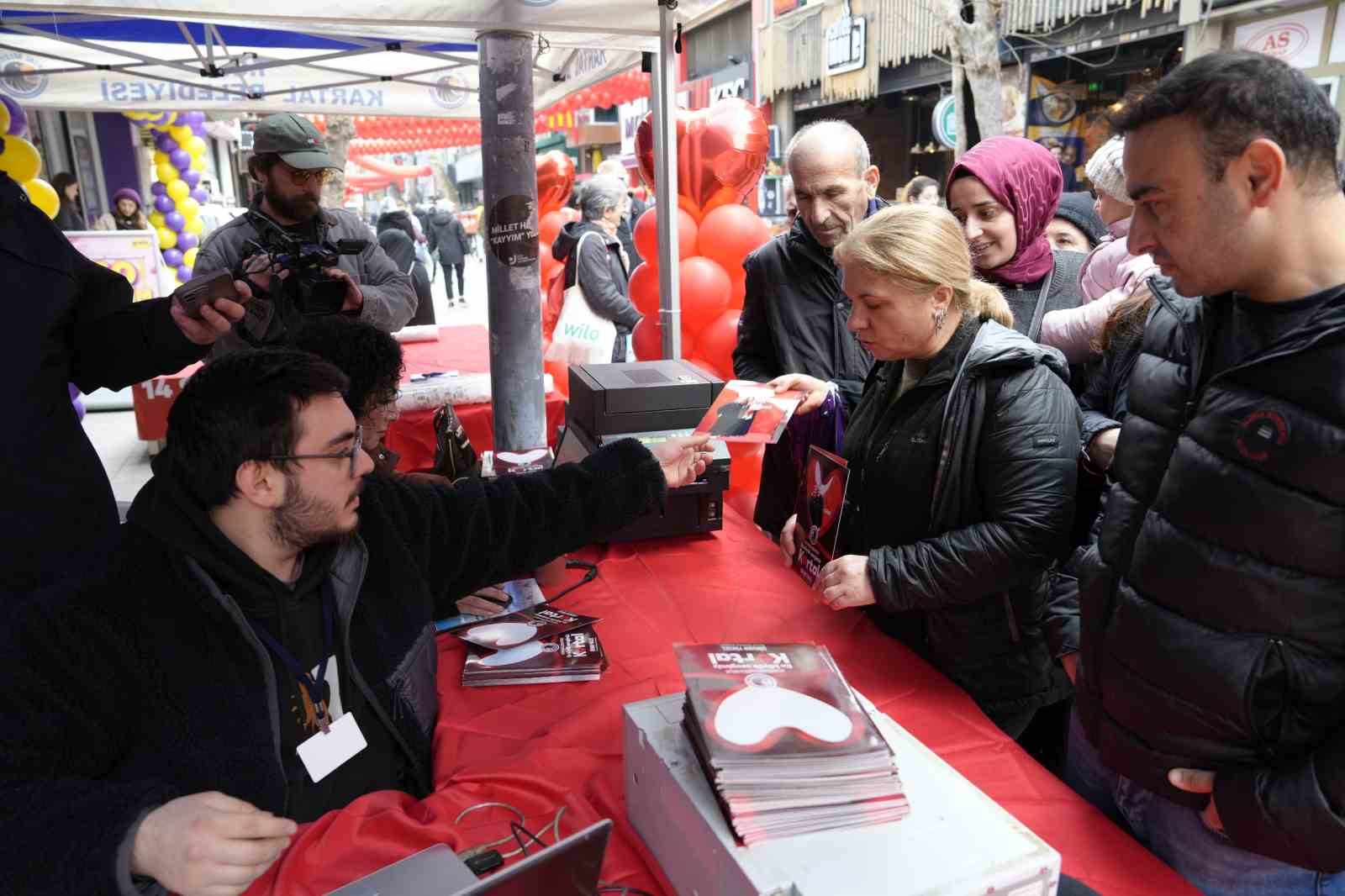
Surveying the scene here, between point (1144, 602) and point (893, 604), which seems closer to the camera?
point (1144, 602)

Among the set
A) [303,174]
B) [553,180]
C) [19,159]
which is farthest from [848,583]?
[19,159]

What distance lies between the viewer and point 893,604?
1675 millimetres

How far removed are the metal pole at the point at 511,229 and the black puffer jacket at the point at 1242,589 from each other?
291 centimetres

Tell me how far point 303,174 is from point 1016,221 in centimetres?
237

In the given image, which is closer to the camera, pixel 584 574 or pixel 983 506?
pixel 983 506

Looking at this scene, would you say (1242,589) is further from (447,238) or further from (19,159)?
(447,238)

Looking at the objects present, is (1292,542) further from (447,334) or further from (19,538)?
(447,334)

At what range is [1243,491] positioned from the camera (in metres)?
1.01

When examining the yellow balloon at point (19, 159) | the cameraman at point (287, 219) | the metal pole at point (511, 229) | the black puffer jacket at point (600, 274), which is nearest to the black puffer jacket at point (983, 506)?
the cameraman at point (287, 219)

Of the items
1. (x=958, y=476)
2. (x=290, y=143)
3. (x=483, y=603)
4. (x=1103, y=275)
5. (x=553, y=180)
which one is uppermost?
(x=553, y=180)

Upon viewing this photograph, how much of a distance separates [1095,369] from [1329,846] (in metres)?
1.20

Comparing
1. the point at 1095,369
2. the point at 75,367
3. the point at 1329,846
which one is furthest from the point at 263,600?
the point at 1095,369

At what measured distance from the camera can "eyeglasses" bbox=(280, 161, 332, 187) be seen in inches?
119

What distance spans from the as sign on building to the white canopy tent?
264 inches
